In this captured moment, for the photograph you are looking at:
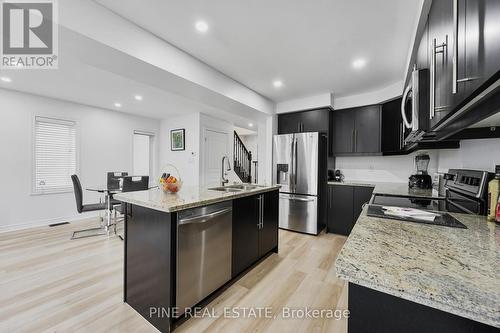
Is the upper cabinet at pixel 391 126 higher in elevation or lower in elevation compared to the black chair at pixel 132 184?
higher

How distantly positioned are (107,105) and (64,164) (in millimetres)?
1491

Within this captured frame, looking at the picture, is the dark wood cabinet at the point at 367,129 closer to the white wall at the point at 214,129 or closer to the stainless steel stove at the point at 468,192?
the stainless steel stove at the point at 468,192

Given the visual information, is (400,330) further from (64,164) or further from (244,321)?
(64,164)

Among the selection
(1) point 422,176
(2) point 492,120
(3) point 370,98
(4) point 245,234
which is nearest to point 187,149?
(4) point 245,234

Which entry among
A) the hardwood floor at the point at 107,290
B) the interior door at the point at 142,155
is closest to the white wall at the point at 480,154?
the hardwood floor at the point at 107,290

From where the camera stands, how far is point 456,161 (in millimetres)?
2201

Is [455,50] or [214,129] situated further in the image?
[214,129]

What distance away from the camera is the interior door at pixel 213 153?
5348 mm

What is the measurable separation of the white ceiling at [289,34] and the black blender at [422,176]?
1.22 metres

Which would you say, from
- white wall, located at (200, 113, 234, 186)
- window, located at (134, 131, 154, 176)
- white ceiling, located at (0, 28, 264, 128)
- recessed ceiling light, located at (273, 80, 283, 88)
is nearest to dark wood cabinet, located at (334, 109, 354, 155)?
recessed ceiling light, located at (273, 80, 283, 88)

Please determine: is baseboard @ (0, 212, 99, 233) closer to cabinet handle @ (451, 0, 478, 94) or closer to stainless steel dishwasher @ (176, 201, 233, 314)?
stainless steel dishwasher @ (176, 201, 233, 314)

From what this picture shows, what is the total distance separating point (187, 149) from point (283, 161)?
2704 millimetres

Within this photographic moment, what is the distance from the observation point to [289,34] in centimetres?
210

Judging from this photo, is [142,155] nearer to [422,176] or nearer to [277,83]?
[277,83]
